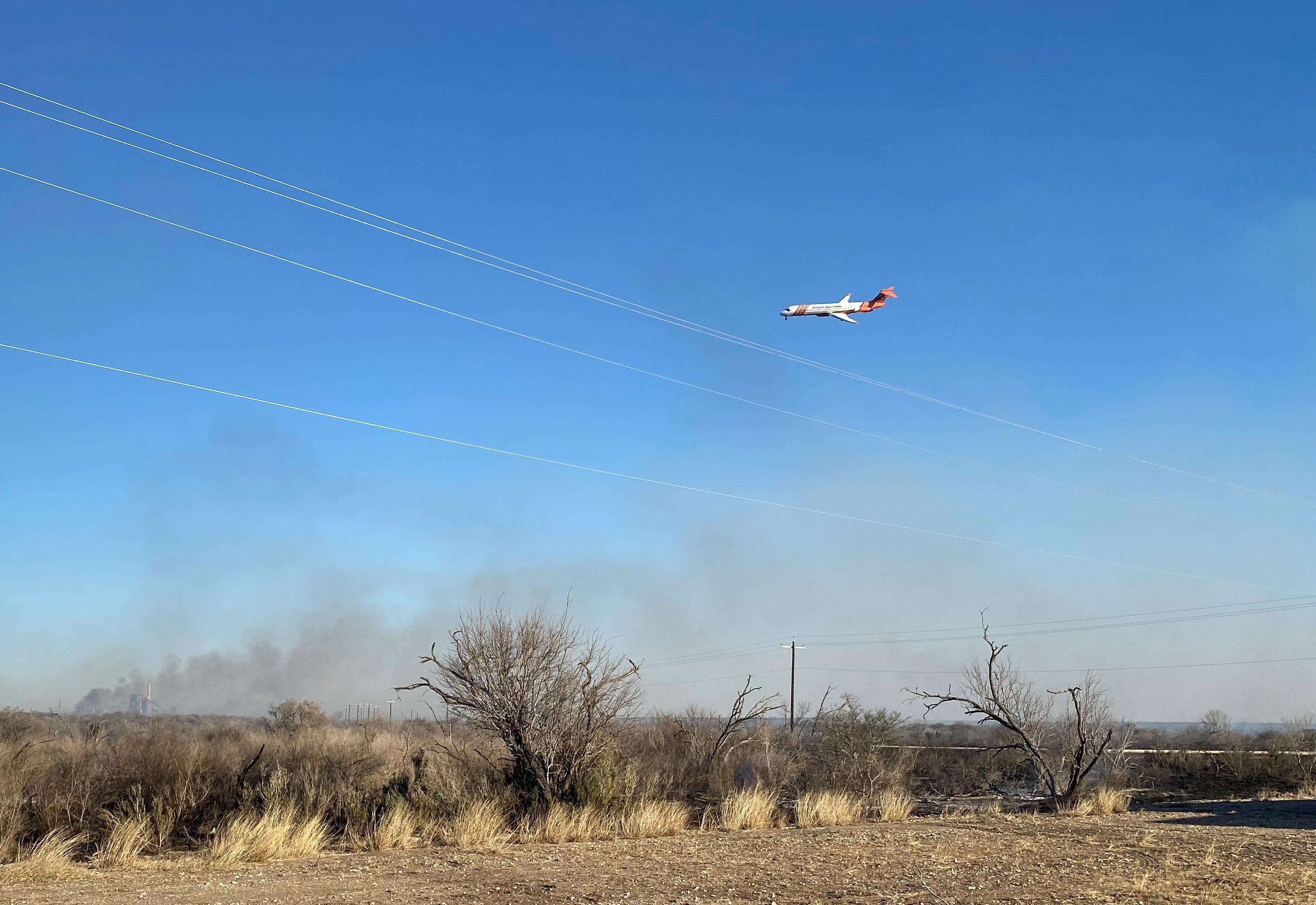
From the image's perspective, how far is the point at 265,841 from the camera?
627 inches

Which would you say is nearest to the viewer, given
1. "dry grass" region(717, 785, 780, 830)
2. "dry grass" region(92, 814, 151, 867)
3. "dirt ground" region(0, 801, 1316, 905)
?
"dirt ground" region(0, 801, 1316, 905)

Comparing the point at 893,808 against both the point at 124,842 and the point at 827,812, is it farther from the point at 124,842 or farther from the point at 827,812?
the point at 124,842

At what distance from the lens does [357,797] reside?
66.0ft

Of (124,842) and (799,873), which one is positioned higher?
(799,873)

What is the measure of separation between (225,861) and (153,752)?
31.1ft

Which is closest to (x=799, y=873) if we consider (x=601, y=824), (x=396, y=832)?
(x=601, y=824)

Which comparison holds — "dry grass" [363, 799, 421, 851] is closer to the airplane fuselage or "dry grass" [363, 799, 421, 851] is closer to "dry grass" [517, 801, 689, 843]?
"dry grass" [517, 801, 689, 843]

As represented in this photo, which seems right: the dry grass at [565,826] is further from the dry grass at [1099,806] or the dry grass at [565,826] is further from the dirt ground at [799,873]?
the dry grass at [1099,806]

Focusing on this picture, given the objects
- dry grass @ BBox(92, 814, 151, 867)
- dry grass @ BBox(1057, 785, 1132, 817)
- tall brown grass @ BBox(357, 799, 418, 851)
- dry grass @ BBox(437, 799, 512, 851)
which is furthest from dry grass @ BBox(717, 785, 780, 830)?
dry grass @ BBox(92, 814, 151, 867)

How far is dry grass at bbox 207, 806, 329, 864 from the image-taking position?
15.5 m

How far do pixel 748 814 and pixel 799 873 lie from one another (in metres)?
6.76

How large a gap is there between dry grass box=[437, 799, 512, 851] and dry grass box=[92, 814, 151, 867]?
504 cm

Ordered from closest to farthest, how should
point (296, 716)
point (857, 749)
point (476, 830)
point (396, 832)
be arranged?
point (396, 832)
point (476, 830)
point (857, 749)
point (296, 716)

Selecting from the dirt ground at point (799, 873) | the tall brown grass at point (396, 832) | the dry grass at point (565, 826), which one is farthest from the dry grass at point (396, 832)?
the dry grass at point (565, 826)
